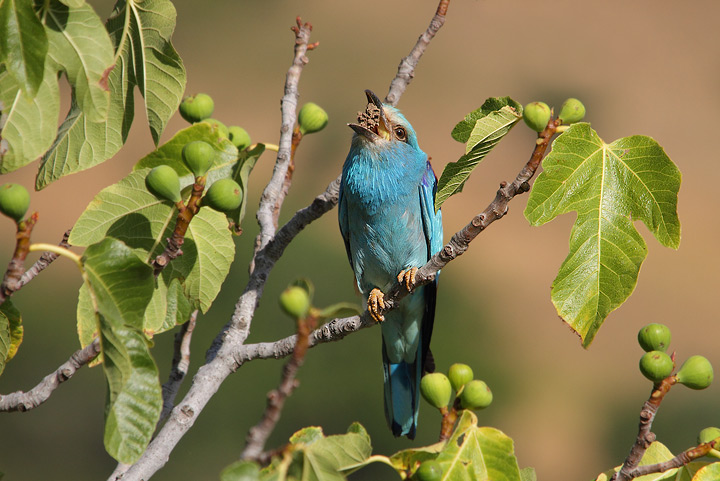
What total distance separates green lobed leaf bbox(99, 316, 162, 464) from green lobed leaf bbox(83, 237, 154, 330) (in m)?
0.07

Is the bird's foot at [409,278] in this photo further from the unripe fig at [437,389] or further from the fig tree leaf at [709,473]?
the fig tree leaf at [709,473]

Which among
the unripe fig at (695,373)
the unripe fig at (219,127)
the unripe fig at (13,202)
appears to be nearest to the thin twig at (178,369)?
the unripe fig at (219,127)

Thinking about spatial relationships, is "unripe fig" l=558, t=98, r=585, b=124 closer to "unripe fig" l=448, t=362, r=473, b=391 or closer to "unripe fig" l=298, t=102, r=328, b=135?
"unripe fig" l=448, t=362, r=473, b=391

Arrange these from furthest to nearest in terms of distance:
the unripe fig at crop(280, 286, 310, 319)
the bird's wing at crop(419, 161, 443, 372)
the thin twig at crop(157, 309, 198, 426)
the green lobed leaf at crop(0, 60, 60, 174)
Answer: the bird's wing at crop(419, 161, 443, 372), the thin twig at crop(157, 309, 198, 426), the green lobed leaf at crop(0, 60, 60, 174), the unripe fig at crop(280, 286, 310, 319)

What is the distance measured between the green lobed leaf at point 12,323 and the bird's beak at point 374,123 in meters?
2.25

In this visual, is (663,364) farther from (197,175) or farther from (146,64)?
(146,64)

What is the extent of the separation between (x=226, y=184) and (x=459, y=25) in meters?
16.9

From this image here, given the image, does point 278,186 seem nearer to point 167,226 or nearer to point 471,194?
point 167,226

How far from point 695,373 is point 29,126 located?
2.15m

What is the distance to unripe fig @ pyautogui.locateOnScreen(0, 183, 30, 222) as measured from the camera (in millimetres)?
2070

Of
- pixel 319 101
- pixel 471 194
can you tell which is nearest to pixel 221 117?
pixel 319 101

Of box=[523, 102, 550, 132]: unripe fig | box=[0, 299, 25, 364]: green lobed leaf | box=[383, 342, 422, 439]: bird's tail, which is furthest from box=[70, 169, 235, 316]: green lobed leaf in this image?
box=[383, 342, 422, 439]: bird's tail

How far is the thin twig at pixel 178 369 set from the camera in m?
2.82

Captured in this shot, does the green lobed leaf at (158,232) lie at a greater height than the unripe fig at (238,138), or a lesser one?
lesser
